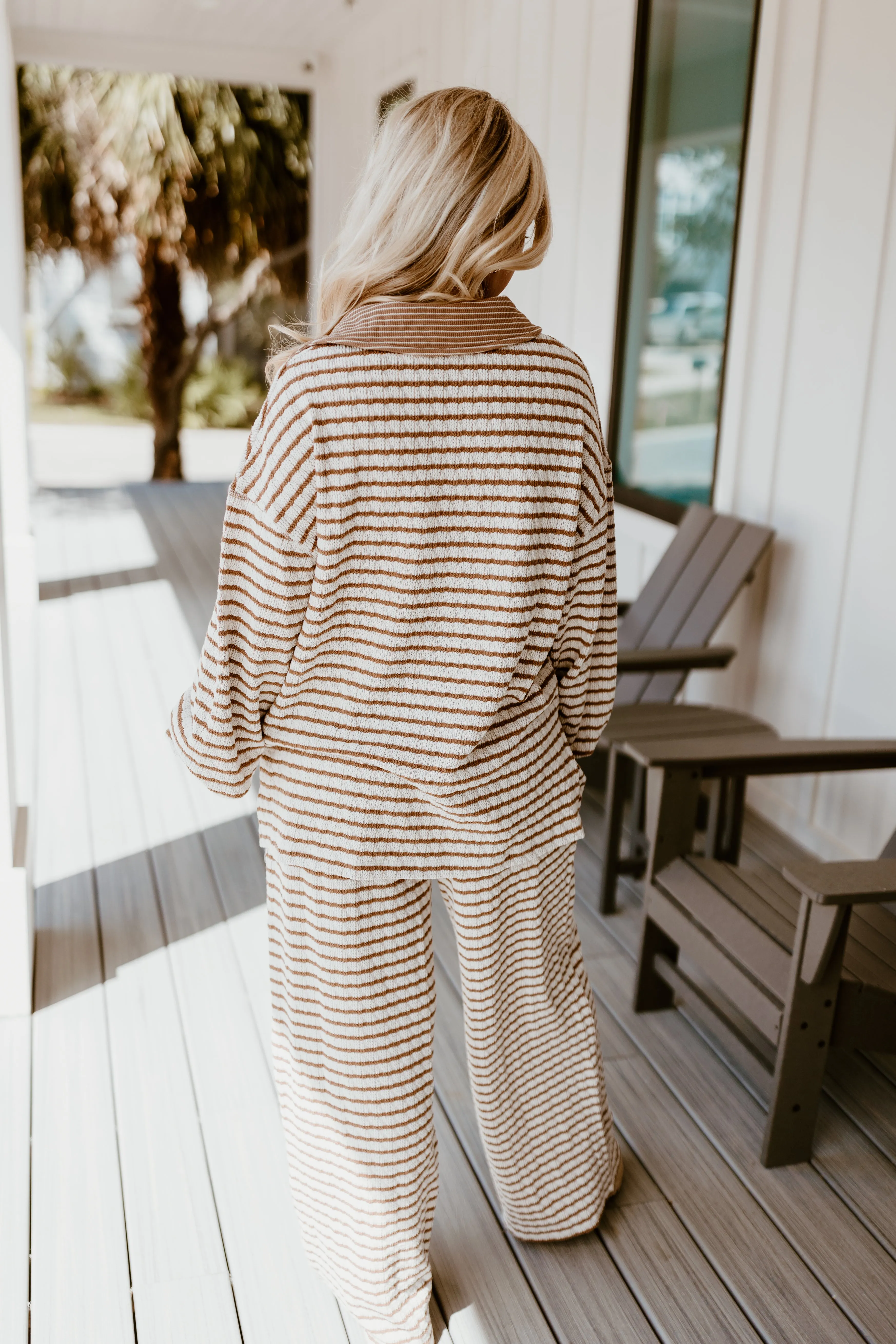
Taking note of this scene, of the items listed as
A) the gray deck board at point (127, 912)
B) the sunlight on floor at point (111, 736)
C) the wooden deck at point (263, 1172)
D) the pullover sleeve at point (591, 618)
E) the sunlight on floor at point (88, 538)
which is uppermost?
the pullover sleeve at point (591, 618)

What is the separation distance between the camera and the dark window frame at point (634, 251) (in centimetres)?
348

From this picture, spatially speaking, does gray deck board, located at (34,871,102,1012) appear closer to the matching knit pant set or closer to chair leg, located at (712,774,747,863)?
the matching knit pant set

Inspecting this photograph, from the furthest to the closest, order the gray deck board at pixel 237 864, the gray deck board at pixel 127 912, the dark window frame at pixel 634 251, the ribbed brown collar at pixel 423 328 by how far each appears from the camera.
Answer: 1. the dark window frame at pixel 634 251
2. the gray deck board at pixel 237 864
3. the gray deck board at pixel 127 912
4. the ribbed brown collar at pixel 423 328

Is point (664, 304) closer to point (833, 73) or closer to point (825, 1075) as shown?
point (833, 73)

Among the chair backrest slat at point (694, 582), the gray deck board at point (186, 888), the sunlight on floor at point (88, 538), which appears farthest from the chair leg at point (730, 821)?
the sunlight on floor at point (88, 538)

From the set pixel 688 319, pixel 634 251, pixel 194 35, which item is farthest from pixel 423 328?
pixel 194 35

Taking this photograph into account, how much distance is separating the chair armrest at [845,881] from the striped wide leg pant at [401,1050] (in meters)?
0.41

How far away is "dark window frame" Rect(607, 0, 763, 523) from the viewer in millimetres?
3482

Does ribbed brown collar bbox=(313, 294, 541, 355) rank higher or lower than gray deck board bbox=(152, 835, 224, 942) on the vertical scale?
higher

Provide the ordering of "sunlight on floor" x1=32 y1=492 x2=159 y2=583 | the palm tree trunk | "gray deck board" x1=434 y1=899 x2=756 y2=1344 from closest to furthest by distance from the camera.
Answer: "gray deck board" x1=434 y1=899 x2=756 y2=1344 → "sunlight on floor" x1=32 y1=492 x2=159 y2=583 → the palm tree trunk

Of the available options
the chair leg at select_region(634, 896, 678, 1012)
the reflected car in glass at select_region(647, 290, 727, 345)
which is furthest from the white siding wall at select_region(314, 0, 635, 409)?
the chair leg at select_region(634, 896, 678, 1012)

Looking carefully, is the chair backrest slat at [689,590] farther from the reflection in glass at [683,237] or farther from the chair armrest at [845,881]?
the chair armrest at [845,881]

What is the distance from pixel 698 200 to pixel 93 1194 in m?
3.43

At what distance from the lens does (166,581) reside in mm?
6344
